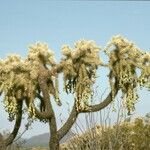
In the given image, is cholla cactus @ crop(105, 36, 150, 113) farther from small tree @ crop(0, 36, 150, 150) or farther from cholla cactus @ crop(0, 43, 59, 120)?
cholla cactus @ crop(0, 43, 59, 120)

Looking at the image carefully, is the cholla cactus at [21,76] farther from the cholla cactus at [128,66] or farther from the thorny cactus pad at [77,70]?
the cholla cactus at [128,66]

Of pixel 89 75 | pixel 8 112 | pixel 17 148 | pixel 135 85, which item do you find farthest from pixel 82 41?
pixel 17 148

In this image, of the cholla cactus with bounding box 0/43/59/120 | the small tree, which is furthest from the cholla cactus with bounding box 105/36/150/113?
the cholla cactus with bounding box 0/43/59/120

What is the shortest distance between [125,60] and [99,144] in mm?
8261

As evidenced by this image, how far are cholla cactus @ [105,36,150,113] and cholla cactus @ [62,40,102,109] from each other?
1.98 ft

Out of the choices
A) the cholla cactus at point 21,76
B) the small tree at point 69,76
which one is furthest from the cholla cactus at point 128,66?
the cholla cactus at point 21,76

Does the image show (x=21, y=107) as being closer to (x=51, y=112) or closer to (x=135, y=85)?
(x=51, y=112)

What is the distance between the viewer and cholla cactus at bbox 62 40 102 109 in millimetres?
18875

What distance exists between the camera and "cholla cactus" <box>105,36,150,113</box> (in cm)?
1875

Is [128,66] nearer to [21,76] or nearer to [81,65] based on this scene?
[81,65]

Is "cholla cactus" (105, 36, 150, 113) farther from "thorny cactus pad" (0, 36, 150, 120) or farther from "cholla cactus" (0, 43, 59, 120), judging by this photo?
"cholla cactus" (0, 43, 59, 120)

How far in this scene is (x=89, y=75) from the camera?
1958 cm

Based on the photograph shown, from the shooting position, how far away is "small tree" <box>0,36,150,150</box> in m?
18.5

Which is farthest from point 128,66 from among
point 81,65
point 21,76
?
point 21,76
